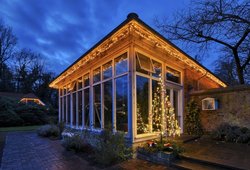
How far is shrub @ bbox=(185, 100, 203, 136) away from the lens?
26.0 ft

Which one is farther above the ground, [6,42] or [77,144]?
[6,42]

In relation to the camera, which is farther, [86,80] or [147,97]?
[86,80]

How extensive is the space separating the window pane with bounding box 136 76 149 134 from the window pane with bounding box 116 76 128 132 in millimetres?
367

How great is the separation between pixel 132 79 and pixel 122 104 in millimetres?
998

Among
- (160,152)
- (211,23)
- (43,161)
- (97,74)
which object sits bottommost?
(43,161)

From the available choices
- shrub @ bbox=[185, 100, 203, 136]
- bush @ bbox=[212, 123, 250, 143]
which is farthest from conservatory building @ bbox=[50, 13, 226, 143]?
bush @ bbox=[212, 123, 250, 143]

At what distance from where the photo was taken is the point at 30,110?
19781mm

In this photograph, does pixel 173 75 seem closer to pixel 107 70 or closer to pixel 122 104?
pixel 107 70

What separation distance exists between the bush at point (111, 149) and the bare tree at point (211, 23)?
19.9 ft

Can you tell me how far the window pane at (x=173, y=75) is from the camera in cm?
738

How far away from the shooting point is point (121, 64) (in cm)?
611

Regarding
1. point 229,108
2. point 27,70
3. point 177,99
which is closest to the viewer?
point 229,108

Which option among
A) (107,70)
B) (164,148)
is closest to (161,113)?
(164,148)

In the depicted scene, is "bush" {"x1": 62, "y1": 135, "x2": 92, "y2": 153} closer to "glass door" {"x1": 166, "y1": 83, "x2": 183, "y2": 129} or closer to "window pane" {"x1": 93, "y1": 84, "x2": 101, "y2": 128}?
"window pane" {"x1": 93, "y1": 84, "x2": 101, "y2": 128}
